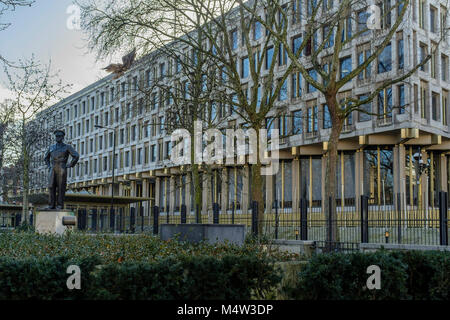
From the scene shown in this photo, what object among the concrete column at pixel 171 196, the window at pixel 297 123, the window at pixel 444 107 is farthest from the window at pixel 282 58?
the concrete column at pixel 171 196

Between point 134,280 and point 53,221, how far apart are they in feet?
48.8

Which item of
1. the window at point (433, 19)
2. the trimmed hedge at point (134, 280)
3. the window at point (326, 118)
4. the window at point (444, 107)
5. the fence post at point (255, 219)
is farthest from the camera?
the window at point (326, 118)

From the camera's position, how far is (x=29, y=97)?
36031 mm

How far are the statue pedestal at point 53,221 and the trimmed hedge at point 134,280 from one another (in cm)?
1385

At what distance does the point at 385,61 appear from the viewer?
34.1 metres

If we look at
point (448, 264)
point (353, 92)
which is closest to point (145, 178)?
point (353, 92)

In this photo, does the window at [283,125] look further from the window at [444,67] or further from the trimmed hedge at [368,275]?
the trimmed hedge at [368,275]

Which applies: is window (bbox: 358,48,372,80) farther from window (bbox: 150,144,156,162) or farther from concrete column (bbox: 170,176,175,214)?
window (bbox: 150,144,156,162)

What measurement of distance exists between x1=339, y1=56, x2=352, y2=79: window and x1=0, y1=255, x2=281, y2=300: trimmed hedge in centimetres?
3188

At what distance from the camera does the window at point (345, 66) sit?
121 ft

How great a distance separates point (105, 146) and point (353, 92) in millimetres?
43035
